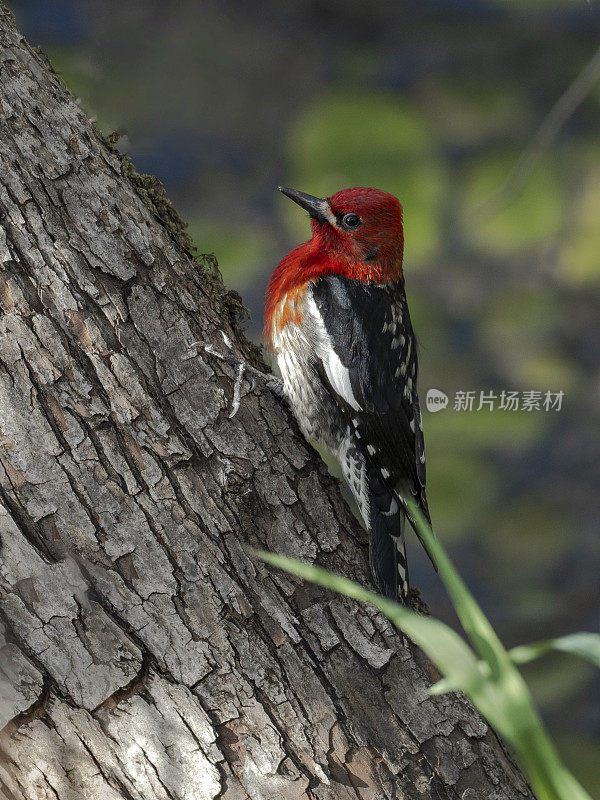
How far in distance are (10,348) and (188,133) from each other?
2357 mm

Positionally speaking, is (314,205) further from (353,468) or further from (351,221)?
(353,468)

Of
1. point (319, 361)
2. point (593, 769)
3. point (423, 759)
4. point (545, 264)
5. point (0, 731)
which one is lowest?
point (0, 731)

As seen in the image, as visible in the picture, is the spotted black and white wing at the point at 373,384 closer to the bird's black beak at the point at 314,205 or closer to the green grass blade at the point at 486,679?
the bird's black beak at the point at 314,205

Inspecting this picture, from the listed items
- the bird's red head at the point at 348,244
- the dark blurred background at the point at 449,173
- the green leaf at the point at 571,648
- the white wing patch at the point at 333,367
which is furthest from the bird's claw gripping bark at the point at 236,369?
the dark blurred background at the point at 449,173

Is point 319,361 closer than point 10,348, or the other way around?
point 10,348

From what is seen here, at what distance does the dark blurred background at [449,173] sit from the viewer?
322 centimetres

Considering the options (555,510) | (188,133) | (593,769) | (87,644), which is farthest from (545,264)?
(87,644)

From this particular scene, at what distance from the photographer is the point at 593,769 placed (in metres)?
3.18

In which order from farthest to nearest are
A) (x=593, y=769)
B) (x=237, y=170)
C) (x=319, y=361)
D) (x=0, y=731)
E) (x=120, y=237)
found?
(x=237, y=170) → (x=593, y=769) → (x=319, y=361) → (x=120, y=237) → (x=0, y=731)

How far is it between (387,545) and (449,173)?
2194 mm

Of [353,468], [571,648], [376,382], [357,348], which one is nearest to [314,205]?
[357,348]

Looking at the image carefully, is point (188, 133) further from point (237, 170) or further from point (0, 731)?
point (0, 731)

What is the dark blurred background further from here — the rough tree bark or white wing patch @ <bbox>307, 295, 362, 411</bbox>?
the rough tree bark

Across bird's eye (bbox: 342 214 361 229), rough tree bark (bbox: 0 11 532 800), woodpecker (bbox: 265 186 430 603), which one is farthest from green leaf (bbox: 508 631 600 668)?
bird's eye (bbox: 342 214 361 229)
